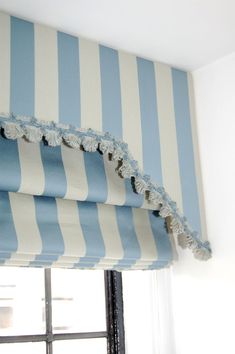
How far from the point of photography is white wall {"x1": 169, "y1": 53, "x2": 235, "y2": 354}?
2270 millimetres

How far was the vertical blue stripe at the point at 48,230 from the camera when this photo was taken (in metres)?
2.01

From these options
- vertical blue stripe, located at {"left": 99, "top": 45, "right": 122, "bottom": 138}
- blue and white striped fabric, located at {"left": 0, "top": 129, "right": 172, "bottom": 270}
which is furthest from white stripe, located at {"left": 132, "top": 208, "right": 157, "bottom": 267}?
vertical blue stripe, located at {"left": 99, "top": 45, "right": 122, "bottom": 138}

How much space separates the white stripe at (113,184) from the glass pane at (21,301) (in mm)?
464

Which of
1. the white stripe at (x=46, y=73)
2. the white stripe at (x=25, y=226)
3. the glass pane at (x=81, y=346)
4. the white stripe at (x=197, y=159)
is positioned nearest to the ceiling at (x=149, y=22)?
the white stripe at (x=46, y=73)

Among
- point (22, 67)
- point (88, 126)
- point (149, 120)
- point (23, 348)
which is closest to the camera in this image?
point (22, 67)

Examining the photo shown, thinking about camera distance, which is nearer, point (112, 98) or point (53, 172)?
point (53, 172)

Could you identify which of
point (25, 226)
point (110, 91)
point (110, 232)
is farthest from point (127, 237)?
point (110, 91)

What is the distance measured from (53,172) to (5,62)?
16.3 inches

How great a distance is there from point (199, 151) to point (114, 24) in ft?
2.21

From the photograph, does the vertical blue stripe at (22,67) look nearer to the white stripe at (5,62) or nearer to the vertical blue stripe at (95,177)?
the white stripe at (5,62)

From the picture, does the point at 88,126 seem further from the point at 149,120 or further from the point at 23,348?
the point at 23,348

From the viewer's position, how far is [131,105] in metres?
2.31

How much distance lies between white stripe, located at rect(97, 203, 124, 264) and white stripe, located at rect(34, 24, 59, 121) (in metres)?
0.42

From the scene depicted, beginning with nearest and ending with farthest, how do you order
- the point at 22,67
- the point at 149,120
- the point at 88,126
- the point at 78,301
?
the point at 22,67 → the point at 88,126 → the point at 149,120 → the point at 78,301
